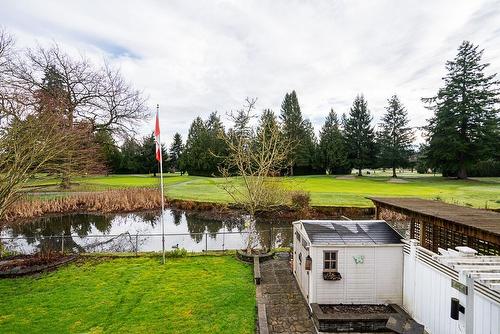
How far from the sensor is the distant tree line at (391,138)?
1722 inches

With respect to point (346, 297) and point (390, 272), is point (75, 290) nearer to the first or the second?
point (346, 297)

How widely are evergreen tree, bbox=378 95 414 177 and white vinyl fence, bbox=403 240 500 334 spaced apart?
157 feet

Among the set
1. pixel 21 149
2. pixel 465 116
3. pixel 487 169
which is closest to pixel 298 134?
pixel 465 116

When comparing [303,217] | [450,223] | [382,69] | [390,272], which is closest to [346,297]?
[390,272]

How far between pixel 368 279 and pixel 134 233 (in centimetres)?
1683

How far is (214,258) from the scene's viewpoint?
14406mm

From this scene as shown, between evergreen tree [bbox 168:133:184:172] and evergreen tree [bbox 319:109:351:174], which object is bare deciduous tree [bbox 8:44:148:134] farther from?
evergreen tree [bbox 168:133:184:172]

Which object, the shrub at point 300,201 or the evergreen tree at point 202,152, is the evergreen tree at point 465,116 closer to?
the shrub at point 300,201

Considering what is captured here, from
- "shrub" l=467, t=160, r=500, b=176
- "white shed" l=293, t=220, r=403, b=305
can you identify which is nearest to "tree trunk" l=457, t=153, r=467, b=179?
"shrub" l=467, t=160, r=500, b=176

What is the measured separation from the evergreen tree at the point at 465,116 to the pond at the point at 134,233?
34.4m

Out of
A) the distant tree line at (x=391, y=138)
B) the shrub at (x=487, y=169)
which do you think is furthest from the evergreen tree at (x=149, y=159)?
the shrub at (x=487, y=169)

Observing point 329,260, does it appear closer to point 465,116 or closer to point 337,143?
point 465,116

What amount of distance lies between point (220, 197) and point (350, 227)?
21.7 m

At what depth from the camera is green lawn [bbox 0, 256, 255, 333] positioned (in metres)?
8.21
